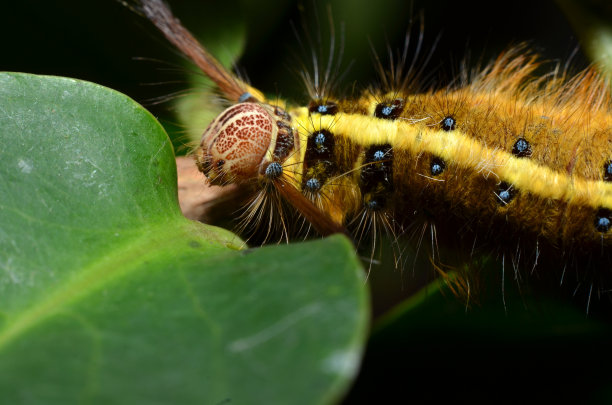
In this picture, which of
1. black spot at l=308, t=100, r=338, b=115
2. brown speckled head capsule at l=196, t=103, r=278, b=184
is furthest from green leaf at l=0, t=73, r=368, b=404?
black spot at l=308, t=100, r=338, b=115

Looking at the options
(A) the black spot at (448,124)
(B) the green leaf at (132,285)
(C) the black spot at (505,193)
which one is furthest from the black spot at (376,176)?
(B) the green leaf at (132,285)

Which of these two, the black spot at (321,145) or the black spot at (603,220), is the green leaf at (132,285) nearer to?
the black spot at (321,145)

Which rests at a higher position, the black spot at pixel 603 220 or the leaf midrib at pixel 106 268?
the black spot at pixel 603 220

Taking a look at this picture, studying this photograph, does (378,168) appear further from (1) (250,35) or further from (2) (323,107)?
(1) (250,35)

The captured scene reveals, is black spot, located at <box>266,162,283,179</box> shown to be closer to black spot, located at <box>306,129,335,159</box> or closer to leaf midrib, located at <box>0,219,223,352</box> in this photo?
black spot, located at <box>306,129,335,159</box>

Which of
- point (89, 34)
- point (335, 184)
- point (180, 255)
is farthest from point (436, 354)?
point (89, 34)

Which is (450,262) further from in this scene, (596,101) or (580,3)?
(580,3)

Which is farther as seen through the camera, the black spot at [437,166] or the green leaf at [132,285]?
the black spot at [437,166]

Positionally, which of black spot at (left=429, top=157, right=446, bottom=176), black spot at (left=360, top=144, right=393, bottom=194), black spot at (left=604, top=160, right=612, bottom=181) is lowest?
black spot at (left=360, top=144, right=393, bottom=194)
